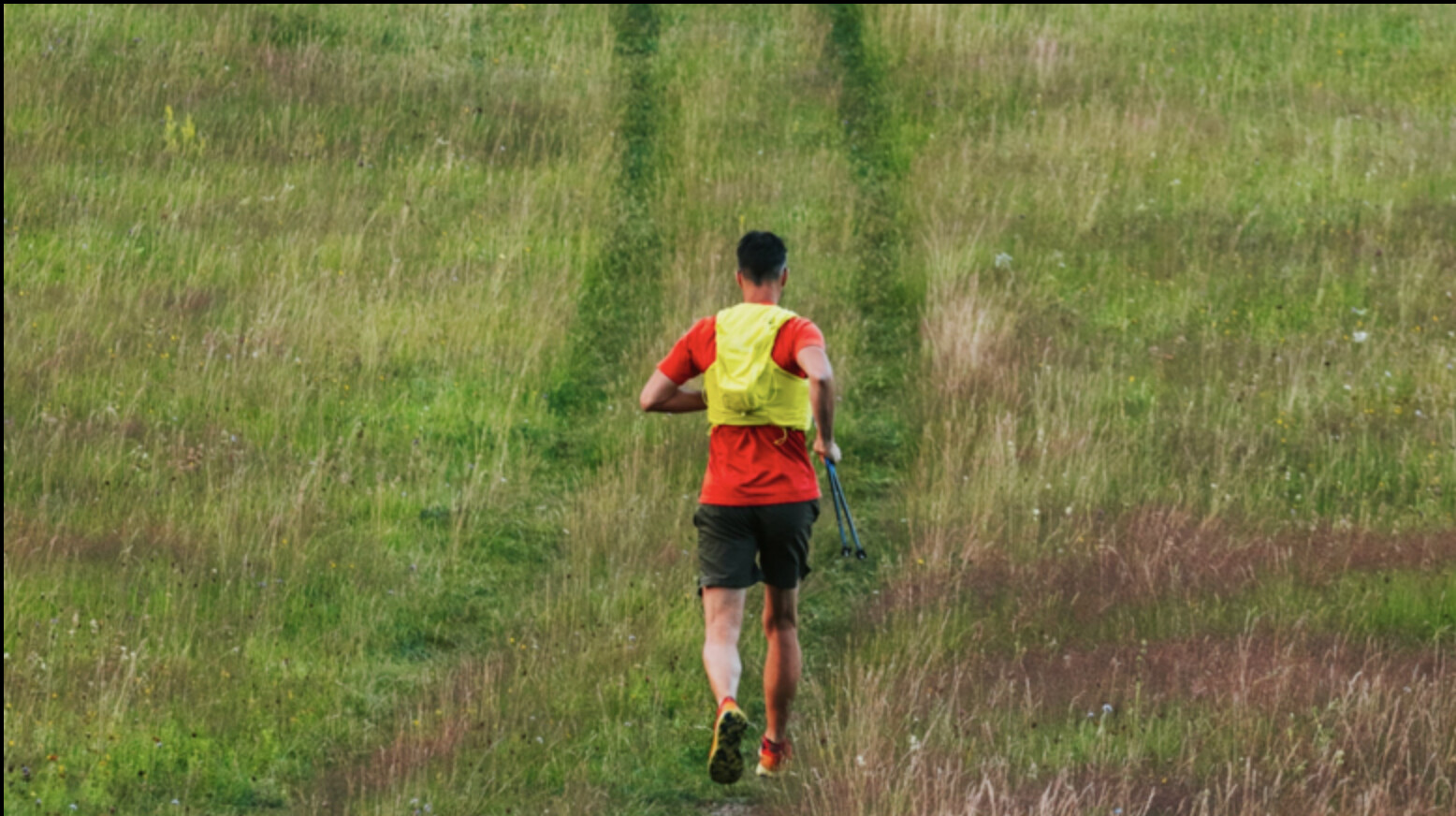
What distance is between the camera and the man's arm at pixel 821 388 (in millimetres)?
6348

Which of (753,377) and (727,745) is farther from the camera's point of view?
(753,377)

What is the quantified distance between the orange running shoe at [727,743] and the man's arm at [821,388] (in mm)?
1074

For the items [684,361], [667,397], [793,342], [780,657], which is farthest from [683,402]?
[780,657]

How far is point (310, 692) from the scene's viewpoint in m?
7.40

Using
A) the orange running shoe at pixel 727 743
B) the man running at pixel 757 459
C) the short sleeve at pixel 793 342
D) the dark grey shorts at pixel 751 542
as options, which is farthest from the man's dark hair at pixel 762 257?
the orange running shoe at pixel 727 743

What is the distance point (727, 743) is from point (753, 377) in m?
1.36

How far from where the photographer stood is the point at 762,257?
6.59 m

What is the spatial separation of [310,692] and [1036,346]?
5769 mm

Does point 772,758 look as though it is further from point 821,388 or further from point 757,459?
point 821,388

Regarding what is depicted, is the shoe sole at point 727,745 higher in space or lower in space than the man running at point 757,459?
lower

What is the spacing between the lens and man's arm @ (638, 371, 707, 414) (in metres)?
6.79

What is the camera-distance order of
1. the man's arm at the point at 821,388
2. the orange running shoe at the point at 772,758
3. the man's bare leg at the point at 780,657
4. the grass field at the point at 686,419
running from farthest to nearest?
the grass field at the point at 686,419, the orange running shoe at the point at 772,758, the man's bare leg at the point at 780,657, the man's arm at the point at 821,388

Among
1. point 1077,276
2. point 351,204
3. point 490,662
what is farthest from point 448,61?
point 490,662

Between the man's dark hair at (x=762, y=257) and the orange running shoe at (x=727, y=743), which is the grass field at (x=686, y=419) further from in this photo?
the man's dark hair at (x=762, y=257)
